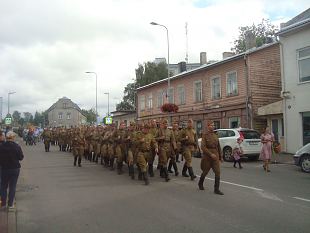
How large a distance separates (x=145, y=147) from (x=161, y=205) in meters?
3.52

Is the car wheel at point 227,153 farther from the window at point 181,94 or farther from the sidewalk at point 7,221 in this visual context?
the window at point 181,94

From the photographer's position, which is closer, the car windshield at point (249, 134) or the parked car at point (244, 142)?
the parked car at point (244, 142)

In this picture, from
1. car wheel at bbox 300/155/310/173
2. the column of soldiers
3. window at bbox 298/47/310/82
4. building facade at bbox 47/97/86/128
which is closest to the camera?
the column of soldiers

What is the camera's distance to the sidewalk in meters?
6.60

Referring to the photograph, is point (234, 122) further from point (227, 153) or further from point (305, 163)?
point (305, 163)

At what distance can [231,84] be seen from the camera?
27.6 meters

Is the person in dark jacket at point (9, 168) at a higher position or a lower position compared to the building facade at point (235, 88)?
lower

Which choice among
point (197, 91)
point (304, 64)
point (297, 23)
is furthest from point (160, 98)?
point (297, 23)

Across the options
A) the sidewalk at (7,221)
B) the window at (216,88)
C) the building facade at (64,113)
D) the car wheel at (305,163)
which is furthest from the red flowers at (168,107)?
the building facade at (64,113)

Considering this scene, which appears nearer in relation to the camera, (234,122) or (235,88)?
(234,122)

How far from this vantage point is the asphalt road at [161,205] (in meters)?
6.71

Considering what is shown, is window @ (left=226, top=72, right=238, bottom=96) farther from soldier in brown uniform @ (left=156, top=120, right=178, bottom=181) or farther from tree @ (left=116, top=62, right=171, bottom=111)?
tree @ (left=116, top=62, right=171, bottom=111)

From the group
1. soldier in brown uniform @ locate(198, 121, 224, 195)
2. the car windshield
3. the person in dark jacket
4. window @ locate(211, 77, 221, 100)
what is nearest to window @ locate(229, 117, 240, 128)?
window @ locate(211, 77, 221, 100)

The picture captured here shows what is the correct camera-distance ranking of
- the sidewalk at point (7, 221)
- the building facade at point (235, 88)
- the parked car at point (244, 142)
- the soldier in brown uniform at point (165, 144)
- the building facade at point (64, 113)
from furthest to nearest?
the building facade at point (64, 113)
the building facade at point (235, 88)
the parked car at point (244, 142)
the soldier in brown uniform at point (165, 144)
the sidewalk at point (7, 221)
